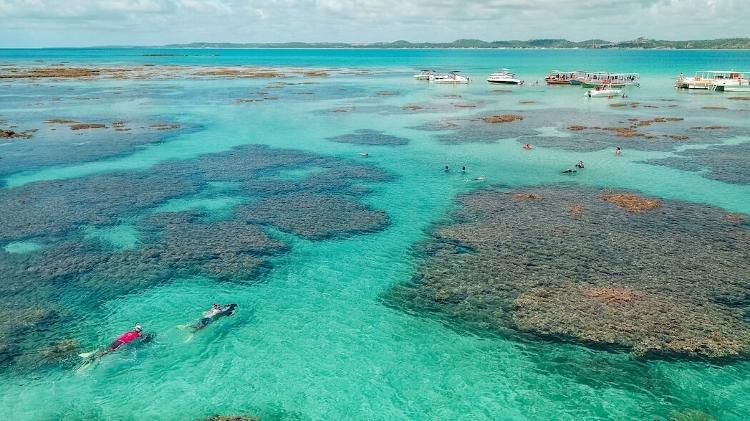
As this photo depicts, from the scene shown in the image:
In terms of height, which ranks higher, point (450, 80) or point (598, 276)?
point (450, 80)

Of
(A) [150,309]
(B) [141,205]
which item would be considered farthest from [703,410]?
(B) [141,205]

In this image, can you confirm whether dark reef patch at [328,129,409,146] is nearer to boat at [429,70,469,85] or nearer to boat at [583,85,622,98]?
boat at [583,85,622,98]

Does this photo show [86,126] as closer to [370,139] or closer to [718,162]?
[370,139]

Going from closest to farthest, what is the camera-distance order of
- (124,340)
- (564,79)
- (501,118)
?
(124,340)
(501,118)
(564,79)

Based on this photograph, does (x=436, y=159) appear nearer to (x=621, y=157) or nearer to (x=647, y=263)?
(x=621, y=157)

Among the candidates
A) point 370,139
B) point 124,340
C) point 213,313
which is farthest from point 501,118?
point 124,340

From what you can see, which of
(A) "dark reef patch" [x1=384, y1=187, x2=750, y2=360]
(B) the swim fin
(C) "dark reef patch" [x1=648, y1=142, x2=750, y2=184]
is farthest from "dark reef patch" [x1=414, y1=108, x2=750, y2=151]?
(B) the swim fin
